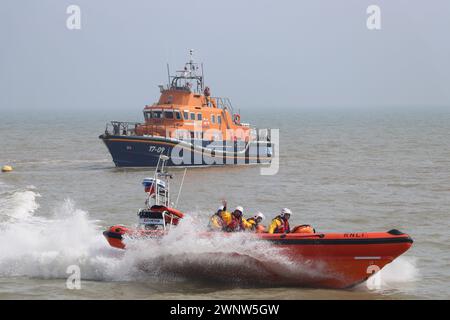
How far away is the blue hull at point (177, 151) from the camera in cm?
2916

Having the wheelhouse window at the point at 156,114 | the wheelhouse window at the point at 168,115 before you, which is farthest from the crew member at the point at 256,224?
the wheelhouse window at the point at 156,114

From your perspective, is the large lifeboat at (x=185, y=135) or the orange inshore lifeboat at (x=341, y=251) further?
the large lifeboat at (x=185, y=135)

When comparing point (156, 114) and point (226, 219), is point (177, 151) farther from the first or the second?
point (226, 219)

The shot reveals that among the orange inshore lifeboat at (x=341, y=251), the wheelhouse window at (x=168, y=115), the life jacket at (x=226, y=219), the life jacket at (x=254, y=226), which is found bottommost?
the orange inshore lifeboat at (x=341, y=251)

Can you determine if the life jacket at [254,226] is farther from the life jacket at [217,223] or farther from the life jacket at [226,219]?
the life jacket at [217,223]

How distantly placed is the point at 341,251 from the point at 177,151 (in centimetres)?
1781

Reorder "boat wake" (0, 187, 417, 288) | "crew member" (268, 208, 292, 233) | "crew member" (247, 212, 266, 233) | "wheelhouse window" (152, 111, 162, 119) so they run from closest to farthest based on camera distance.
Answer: "boat wake" (0, 187, 417, 288) → "crew member" (268, 208, 292, 233) → "crew member" (247, 212, 266, 233) → "wheelhouse window" (152, 111, 162, 119)

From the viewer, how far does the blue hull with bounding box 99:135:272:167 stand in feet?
95.7

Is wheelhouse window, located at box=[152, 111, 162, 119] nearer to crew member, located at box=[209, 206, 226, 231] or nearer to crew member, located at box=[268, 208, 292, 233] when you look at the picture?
crew member, located at box=[209, 206, 226, 231]

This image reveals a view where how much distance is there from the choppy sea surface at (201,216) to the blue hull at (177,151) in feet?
2.18

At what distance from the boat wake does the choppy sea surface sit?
20mm

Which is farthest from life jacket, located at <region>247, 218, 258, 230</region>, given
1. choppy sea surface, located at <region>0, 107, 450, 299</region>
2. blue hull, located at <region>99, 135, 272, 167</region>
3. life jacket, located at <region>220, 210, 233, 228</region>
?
blue hull, located at <region>99, 135, 272, 167</region>
